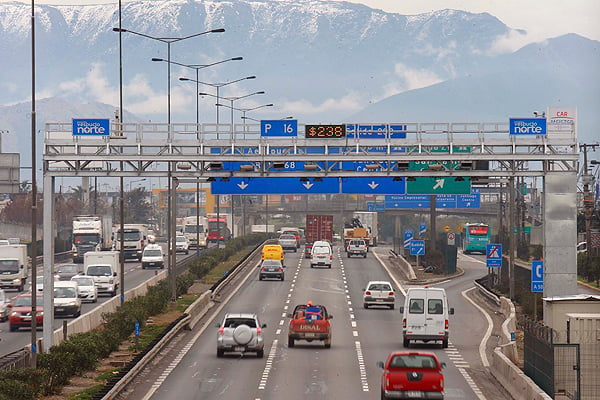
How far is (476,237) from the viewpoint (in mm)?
125625

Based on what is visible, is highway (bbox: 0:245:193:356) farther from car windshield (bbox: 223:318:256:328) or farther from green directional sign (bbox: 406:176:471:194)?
green directional sign (bbox: 406:176:471:194)

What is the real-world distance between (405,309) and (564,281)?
20.6 ft

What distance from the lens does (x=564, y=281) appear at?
41.2 metres

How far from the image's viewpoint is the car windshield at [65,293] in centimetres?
5066

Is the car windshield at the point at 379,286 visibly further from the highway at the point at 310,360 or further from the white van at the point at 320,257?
the white van at the point at 320,257

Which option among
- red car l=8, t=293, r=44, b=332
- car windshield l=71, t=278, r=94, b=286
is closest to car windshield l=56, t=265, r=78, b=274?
car windshield l=71, t=278, r=94, b=286

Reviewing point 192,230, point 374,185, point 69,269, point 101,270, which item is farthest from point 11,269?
point 192,230

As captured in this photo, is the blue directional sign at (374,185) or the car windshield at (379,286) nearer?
the blue directional sign at (374,185)

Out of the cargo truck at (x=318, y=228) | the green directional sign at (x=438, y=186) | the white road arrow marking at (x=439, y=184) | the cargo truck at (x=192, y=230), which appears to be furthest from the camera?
the cargo truck at (x=192, y=230)

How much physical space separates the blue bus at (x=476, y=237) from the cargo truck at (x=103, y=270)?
217 ft

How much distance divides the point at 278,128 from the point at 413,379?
18692 millimetres

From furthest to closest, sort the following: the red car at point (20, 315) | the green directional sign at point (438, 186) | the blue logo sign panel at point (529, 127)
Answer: the red car at point (20, 315) < the green directional sign at point (438, 186) < the blue logo sign panel at point (529, 127)

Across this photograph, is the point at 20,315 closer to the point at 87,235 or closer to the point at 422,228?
the point at 87,235

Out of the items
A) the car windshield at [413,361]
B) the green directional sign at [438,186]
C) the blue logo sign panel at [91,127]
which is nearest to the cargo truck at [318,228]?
the green directional sign at [438,186]
